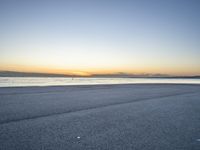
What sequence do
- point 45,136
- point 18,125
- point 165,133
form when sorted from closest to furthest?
point 45,136
point 165,133
point 18,125

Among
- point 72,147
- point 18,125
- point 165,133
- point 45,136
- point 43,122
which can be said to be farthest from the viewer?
point 43,122

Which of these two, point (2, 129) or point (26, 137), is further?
point (2, 129)

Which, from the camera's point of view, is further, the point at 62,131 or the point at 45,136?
the point at 62,131

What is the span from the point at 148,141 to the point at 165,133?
2.48 ft

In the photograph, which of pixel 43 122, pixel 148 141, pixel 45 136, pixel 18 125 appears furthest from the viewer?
pixel 43 122

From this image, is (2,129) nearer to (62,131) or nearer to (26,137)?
(26,137)

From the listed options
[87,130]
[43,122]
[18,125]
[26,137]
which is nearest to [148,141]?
[87,130]

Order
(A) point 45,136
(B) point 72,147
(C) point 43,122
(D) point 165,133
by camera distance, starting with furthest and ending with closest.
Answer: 1. (C) point 43,122
2. (D) point 165,133
3. (A) point 45,136
4. (B) point 72,147

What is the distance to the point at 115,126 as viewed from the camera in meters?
4.70

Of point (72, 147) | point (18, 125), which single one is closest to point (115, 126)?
point (72, 147)

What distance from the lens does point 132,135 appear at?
3.96 m

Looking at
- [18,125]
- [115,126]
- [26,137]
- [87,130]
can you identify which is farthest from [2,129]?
[115,126]

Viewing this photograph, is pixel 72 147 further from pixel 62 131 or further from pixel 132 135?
pixel 132 135

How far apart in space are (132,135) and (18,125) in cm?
293
